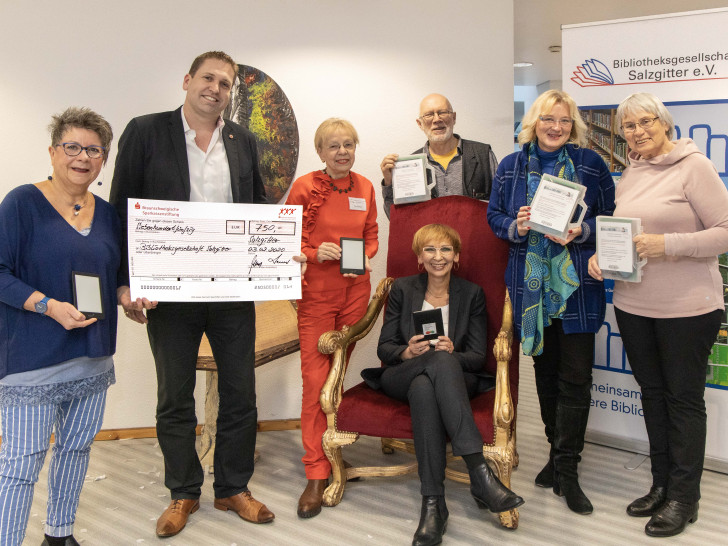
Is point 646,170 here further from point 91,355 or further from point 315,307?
point 91,355

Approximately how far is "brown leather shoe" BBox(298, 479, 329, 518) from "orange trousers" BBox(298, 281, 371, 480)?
0.03 metres

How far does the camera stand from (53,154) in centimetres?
225

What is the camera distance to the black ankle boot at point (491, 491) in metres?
2.53

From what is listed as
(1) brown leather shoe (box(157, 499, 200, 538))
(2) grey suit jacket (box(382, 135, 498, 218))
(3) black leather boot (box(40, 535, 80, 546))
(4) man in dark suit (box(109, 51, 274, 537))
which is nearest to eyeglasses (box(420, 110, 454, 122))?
(2) grey suit jacket (box(382, 135, 498, 218))

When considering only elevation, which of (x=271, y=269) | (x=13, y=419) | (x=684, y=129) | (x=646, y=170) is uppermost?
(x=684, y=129)

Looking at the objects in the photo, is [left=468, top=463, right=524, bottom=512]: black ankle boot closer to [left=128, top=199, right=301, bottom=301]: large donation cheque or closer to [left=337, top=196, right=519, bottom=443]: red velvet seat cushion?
[left=337, top=196, right=519, bottom=443]: red velvet seat cushion

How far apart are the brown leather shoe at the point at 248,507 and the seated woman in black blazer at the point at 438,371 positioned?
70 centimetres

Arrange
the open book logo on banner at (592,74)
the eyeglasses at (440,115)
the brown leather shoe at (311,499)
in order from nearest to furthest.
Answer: the brown leather shoe at (311,499), the eyeglasses at (440,115), the open book logo on banner at (592,74)

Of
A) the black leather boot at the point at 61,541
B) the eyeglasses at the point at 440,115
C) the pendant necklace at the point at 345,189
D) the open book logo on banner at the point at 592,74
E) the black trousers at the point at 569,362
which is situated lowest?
the black leather boot at the point at 61,541

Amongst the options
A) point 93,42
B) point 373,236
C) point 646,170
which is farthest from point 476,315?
point 93,42

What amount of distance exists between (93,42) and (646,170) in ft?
10.4

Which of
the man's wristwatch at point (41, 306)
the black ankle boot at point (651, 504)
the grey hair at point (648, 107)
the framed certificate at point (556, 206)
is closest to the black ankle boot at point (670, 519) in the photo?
the black ankle boot at point (651, 504)

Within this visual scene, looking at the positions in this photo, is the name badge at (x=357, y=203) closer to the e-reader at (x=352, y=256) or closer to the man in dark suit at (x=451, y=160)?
the e-reader at (x=352, y=256)

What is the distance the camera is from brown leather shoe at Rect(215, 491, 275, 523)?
111 inches
